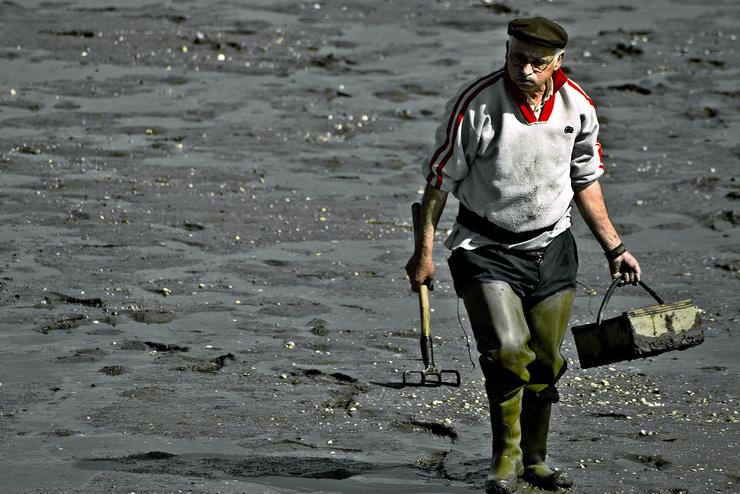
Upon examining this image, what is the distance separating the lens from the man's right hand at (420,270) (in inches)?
227

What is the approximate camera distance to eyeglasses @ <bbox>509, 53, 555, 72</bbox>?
18.2ft

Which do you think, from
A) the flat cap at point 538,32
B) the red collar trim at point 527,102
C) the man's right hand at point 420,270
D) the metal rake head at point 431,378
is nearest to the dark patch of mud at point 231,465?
the metal rake head at point 431,378

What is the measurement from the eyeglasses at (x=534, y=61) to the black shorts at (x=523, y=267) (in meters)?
0.71

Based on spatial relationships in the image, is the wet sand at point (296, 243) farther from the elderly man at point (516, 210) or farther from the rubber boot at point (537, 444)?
the elderly man at point (516, 210)

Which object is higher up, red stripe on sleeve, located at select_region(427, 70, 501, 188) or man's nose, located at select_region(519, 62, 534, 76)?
man's nose, located at select_region(519, 62, 534, 76)

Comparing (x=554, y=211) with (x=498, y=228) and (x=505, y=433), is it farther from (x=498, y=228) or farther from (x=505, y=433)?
(x=505, y=433)

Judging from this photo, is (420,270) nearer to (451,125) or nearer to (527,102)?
(451,125)

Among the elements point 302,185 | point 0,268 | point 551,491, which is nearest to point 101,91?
point 302,185

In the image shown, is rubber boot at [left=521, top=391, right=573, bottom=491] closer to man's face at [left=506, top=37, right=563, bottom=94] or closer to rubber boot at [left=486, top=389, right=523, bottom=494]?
rubber boot at [left=486, top=389, right=523, bottom=494]

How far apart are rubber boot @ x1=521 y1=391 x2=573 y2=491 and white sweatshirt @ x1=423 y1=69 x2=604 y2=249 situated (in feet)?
2.13

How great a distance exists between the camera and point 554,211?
5.78m

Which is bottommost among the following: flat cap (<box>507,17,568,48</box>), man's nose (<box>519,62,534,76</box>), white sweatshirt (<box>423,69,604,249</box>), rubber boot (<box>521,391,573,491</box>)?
rubber boot (<box>521,391,573,491</box>)

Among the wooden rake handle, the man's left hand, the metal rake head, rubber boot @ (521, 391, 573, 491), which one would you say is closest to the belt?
the wooden rake handle

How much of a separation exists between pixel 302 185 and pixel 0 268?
103 inches
